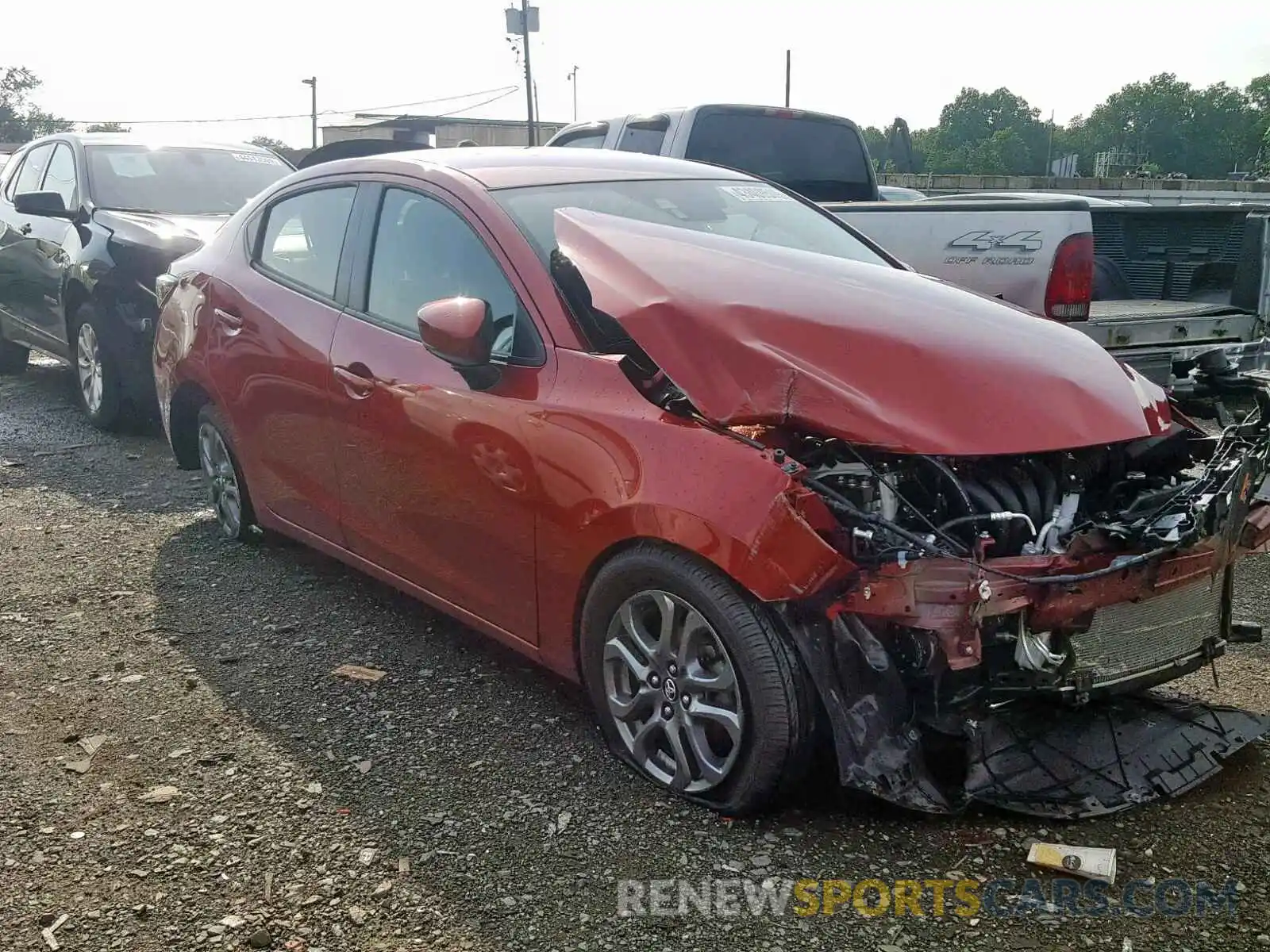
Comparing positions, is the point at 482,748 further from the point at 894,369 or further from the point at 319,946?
the point at 894,369

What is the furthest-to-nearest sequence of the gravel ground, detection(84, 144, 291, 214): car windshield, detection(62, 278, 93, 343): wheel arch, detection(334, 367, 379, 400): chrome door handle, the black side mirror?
detection(84, 144, 291, 214): car windshield
detection(62, 278, 93, 343): wheel arch
the black side mirror
detection(334, 367, 379, 400): chrome door handle
the gravel ground

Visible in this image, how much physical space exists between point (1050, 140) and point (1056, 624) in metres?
132

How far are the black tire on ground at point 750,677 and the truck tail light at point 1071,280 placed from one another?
3.41m

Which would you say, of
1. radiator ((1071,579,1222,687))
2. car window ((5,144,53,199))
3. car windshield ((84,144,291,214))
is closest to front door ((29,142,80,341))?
car window ((5,144,53,199))

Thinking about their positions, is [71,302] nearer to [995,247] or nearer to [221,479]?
[221,479]

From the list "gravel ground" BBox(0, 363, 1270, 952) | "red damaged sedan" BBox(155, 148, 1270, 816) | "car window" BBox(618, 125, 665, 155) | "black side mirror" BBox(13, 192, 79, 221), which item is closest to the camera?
"gravel ground" BBox(0, 363, 1270, 952)

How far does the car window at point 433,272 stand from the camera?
3.54 metres

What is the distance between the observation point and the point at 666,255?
333 centimetres

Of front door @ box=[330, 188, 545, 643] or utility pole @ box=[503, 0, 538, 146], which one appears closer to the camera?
front door @ box=[330, 188, 545, 643]

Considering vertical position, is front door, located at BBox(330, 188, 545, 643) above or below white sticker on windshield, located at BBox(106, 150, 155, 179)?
below

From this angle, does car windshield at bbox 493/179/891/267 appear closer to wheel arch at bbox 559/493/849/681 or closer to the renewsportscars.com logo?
wheel arch at bbox 559/493/849/681

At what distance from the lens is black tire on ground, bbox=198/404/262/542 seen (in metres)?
5.09

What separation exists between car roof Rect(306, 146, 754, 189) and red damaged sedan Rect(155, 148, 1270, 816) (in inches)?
1.8

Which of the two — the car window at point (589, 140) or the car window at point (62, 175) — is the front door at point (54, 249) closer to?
the car window at point (62, 175)
